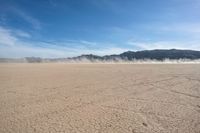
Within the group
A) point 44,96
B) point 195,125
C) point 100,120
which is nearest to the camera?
point 195,125

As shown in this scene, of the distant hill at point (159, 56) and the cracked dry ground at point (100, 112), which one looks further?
the distant hill at point (159, 56)

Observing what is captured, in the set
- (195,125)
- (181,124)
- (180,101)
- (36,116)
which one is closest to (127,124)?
(181,124)

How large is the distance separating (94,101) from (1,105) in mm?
2309

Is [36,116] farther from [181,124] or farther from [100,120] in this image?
[181,124]

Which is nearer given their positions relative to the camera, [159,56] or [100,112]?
[100,112]

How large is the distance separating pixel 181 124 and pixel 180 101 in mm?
1642

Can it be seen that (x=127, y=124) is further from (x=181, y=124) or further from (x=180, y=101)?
(x=180, y=101)

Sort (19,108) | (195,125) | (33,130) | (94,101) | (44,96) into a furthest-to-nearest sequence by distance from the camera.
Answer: (44,96), (94,101), (19,108), (195,125), (33,130)

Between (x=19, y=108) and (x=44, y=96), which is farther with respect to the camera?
(x=44, y=96)

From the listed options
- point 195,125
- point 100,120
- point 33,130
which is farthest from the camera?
point 100,120

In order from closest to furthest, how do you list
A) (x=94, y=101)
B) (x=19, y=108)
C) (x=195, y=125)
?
(x=195, y=125), (x=19, y=108), (x=94, y=101)

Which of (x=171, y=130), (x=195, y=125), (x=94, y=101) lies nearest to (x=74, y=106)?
(x=94, y=101)

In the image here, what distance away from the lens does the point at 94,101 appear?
506 centimetres

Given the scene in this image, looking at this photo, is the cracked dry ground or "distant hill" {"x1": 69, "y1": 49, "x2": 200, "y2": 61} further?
"distant hill" {"x1": 69, "y1": 49, "x2": 200, "y2": 61}
